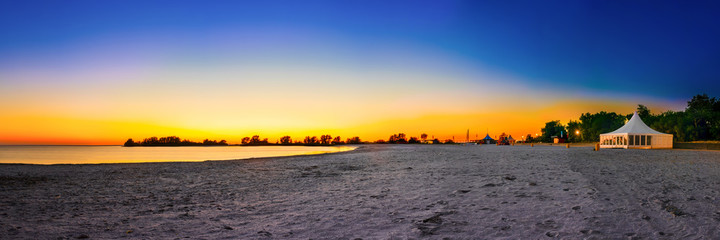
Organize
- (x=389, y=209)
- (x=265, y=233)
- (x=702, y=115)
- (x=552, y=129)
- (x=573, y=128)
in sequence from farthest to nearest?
(x=552, y=129) → (x=573, y=128) → (x=702, y=115) → (x=389, y=209) → (x=265, y=233)

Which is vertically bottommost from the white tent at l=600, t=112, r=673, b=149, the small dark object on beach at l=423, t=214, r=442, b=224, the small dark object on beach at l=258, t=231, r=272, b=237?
the small dark object on beach at l=258, t=231, r=272, b=237

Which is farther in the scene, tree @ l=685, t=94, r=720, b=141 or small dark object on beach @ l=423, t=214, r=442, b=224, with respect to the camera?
tree @ l=685, t=94, r=720, b=141

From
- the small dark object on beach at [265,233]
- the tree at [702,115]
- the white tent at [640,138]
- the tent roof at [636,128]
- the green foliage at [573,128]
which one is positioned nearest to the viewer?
the small dark object on beach at [265,233]

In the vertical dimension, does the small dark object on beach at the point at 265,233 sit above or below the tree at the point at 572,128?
below

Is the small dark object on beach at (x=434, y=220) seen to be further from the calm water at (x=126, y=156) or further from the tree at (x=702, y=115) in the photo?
the tree at (x=702, y=115)

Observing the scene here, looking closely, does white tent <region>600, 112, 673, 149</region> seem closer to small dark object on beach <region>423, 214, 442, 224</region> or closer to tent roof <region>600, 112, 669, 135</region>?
tent roof <region>600, 112, 669, 135</region>

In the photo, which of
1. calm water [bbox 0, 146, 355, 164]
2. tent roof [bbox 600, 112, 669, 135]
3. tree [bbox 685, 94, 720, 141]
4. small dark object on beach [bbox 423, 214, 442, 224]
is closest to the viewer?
small dark object on beach [bbox 423, 214, 442, 224]

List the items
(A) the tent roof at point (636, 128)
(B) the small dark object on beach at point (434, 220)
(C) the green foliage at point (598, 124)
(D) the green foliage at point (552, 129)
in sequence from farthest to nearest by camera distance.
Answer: (D) the green foliage at point (552, 129) → (C) the green foliage at point (598, 124) → (A) the tent roof at point (636, 128) → (B) the small dark object on beach at point (434, 220)

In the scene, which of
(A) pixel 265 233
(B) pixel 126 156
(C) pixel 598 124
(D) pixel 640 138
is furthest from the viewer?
(C) pixel 598 124

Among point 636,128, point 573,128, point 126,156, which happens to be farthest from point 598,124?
point 126,156

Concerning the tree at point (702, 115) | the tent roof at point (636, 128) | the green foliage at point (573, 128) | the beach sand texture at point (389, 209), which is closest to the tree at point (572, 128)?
the green foliage at point (573, 128)

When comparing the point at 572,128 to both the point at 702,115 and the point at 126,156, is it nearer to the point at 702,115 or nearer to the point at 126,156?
the point at 702,115

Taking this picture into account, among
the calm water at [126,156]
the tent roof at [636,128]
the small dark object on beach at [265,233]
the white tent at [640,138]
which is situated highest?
the tent roof at [636,128]

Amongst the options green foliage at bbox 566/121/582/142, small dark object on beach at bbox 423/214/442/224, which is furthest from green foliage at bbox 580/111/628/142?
small dark object on beach at bbox 423/214/442/224
